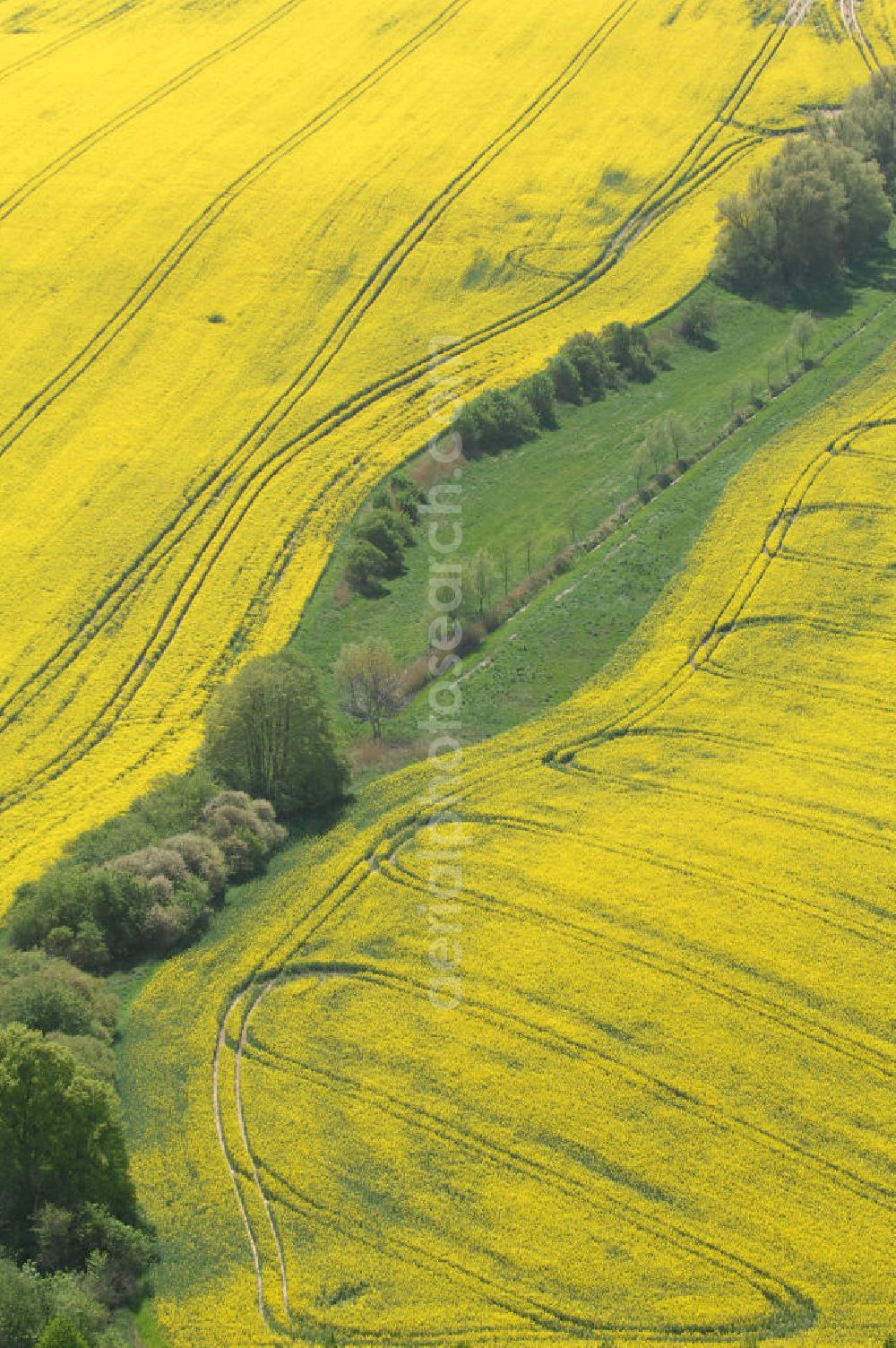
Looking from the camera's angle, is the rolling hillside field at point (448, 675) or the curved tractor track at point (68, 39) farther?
the curved tractor track at point (68, 39)

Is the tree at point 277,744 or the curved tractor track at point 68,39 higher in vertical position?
the curved tractor track at point 68,39

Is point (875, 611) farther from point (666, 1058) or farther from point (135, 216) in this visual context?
point (135, 216)

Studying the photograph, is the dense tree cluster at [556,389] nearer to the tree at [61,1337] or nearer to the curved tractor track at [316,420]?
the curved tractor track at [316,420]

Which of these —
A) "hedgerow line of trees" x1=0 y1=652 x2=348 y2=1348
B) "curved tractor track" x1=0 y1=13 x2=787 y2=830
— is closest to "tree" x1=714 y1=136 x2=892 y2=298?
"curved tractor track" x1=0 y1=13 x2=787 y2=830

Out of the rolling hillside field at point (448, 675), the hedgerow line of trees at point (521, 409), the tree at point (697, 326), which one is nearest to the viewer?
the rolling hillside field at point (448, 675)

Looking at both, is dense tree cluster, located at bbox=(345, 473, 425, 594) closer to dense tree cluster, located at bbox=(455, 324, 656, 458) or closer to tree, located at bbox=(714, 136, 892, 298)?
dense tree cluster, located at bbox=(455, 324, 656, 458)

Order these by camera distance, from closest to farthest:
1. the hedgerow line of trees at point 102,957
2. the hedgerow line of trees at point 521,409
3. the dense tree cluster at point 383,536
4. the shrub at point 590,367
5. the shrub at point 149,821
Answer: the hedgerow line of trees at point 102,957 < the shrub at point 149,821 < the dense tree cluster at point 383,536 < the hedgerow line of trees at point 521,409 < the shrub at point 590,367

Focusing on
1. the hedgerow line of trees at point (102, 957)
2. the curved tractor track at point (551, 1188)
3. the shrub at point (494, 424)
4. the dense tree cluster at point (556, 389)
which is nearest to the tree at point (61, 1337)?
the hedgerow line of trees at point (102, 957)
